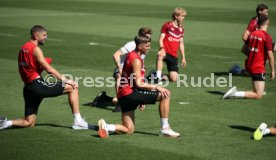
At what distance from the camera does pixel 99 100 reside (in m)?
17.0

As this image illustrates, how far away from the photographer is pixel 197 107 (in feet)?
56.1

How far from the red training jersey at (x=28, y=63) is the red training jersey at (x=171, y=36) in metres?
7.28

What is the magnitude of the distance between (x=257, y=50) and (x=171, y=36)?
3688 mm

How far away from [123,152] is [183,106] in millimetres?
4775

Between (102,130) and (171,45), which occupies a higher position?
(171,45)

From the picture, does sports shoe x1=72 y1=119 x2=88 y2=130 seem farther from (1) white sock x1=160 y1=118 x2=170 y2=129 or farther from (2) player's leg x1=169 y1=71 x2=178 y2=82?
(2) player's leg x1=169 y1=71 x2=178 y2=82

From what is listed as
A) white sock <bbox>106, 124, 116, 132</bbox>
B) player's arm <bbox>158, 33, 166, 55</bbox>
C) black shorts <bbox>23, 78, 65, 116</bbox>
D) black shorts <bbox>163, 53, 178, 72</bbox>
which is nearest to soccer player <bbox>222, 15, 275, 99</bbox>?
black shorts <bbox>163, 53, 178, 72</bbox>

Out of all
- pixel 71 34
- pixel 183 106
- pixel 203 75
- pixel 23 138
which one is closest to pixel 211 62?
pixel 203 75

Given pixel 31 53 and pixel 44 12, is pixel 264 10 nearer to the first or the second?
pixel 31 53

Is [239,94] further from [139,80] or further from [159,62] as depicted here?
[139,80]

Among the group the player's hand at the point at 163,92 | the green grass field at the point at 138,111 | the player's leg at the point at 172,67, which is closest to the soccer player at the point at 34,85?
the green grass field at the point at 138,111

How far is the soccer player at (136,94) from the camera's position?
44.3ft

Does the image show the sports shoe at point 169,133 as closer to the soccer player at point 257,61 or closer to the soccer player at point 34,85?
the soccer player at point 34,85

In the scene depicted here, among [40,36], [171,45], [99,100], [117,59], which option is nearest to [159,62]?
[171,45]
